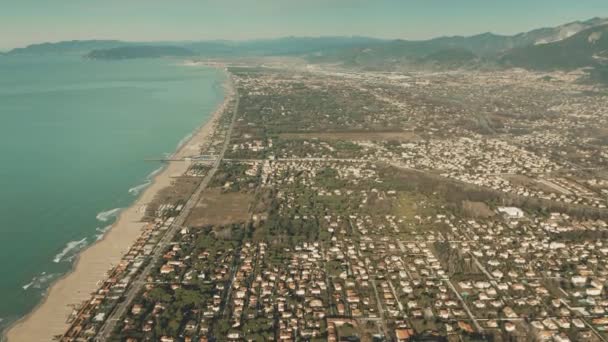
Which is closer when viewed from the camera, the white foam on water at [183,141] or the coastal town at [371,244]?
the coastal town at [371,244]

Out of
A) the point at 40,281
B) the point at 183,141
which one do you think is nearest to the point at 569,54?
the point at 183,141

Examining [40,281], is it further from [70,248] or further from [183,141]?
[183,141]

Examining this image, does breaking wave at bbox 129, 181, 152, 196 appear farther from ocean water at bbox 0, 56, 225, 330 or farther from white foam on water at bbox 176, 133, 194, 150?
white foam on water at bbox 176, 133, 194, 150

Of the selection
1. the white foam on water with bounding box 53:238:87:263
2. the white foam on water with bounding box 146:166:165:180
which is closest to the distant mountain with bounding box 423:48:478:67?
the white foam on water with bounding box 146:166:165:180

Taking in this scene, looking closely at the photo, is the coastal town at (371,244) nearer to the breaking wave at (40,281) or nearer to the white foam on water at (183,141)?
the white foam on water at (183,141)

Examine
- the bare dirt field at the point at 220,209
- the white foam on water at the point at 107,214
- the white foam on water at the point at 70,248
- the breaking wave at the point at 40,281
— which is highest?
the bare dirt field at the point at 220,209

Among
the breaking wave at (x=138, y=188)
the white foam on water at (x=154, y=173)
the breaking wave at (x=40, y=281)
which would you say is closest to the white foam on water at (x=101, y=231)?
the breaking wave at (x=40, y=281)

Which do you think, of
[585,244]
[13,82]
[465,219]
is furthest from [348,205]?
[13,82]
